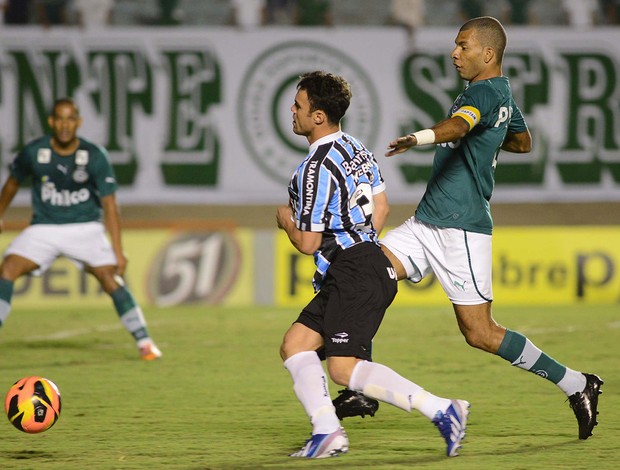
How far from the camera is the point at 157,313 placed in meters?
Result: 12.0

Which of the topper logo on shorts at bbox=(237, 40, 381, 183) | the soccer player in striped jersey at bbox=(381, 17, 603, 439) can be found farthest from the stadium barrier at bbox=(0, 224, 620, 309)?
the soccer player in striped jersey at bbox=(381, 17, 603, 439)

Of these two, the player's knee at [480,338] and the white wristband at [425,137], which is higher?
the white wristband at [425,137]

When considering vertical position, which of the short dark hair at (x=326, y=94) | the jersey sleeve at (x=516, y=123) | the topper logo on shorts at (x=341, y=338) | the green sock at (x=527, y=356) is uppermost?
the short dark hair at (x=326, y=94)

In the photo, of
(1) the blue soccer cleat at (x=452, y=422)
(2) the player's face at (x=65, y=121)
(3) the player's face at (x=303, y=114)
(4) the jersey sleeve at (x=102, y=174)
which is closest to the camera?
(1) the blue soccer cleat at (x=452, y=422)

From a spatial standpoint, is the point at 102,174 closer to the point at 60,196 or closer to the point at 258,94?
the point at 60,196

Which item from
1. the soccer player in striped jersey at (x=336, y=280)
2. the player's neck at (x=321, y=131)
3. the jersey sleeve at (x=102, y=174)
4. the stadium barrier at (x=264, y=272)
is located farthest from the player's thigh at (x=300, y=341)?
the stadium barrier at (x=264, y=272)

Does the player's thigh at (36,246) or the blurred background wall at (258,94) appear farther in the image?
the blurred background wall at (258,94)

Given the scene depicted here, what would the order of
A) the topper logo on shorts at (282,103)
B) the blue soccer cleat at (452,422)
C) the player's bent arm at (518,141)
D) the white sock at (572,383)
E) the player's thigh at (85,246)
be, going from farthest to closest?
the topper logo on shorts at (282,103)
the player's thigh at (85,246)
the player's bent arm at (518,141)
the white sock at (572,383)
the blue soccer cleat at (452,422)

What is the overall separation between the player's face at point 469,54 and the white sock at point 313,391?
5.50ft

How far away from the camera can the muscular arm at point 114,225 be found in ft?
27.8

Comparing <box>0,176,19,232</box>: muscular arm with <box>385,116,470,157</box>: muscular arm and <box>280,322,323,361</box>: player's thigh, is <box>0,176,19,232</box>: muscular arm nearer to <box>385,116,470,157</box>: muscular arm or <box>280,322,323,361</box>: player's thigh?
<box>280,322,323,361</box>: player's thigh

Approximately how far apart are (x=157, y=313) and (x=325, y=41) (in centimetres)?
526

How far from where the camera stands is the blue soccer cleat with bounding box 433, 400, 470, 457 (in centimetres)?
495

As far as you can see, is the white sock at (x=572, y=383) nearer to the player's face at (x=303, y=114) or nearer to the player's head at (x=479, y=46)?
the player's head at (x=479, y=46)
